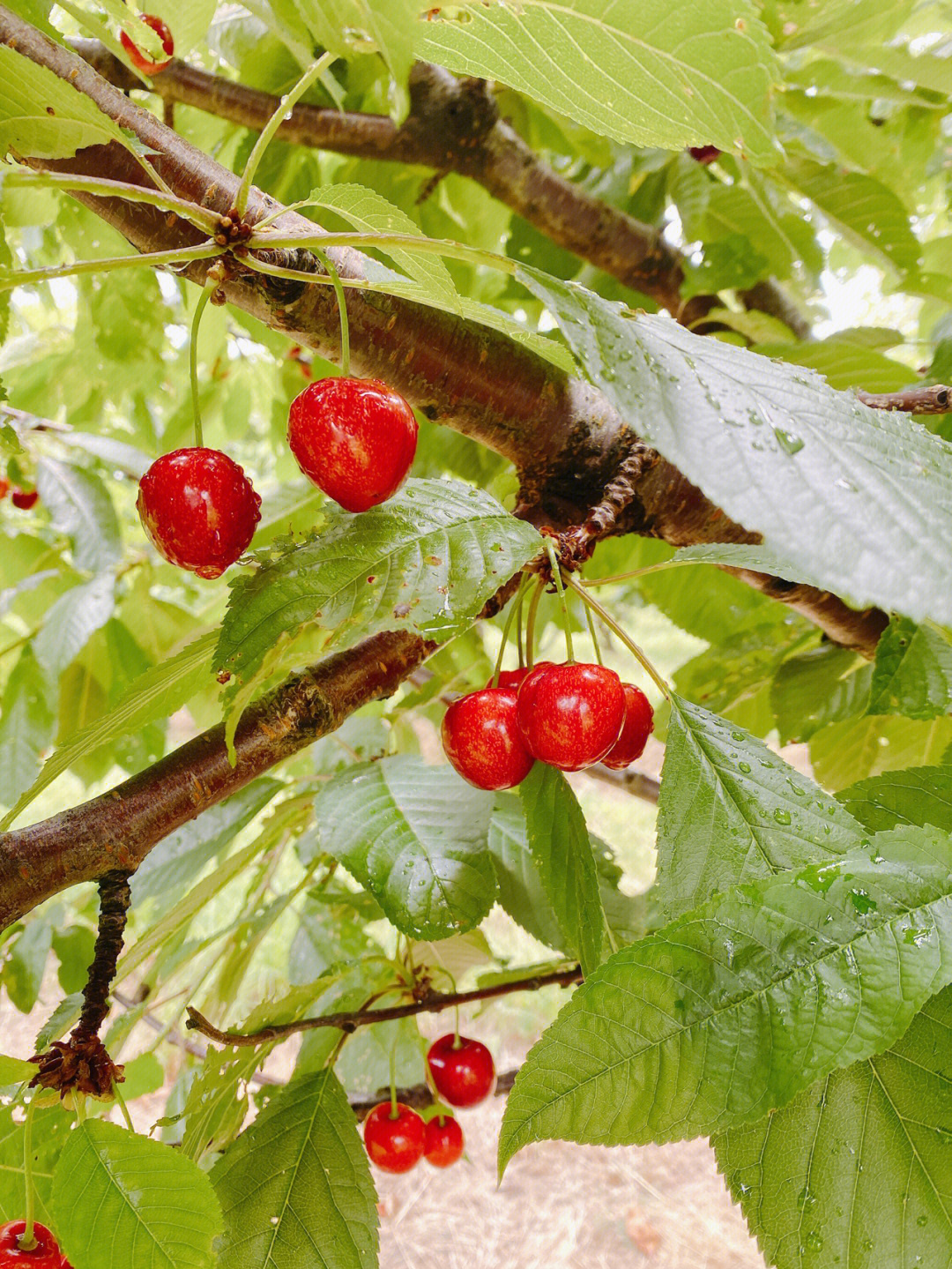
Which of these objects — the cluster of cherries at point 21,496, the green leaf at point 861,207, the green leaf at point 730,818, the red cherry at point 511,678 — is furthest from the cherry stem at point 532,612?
the cluster of cherries at point 21,496

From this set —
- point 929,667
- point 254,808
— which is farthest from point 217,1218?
point 929,667

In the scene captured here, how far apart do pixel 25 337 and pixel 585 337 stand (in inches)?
95.4

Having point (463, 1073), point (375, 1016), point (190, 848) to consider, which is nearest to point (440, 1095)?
point (463, 1073)

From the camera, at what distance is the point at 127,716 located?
0.54 meters

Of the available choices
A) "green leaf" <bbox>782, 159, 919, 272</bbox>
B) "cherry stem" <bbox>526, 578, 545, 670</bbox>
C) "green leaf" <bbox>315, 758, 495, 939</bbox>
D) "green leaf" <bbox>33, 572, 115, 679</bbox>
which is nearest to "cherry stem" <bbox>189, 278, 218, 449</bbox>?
"cherry stem" <bbox>526, 578, 545, 670</bbox>

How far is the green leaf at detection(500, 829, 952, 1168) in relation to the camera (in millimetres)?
452

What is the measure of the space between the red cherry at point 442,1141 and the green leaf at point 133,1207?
2.24ft

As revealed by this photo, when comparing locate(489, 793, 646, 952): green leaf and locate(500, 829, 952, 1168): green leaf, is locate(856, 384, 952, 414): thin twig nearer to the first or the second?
locate(500, 829, 952, 1168): green leaf

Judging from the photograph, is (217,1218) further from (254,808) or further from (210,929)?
(210,929)

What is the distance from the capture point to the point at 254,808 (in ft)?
3.43

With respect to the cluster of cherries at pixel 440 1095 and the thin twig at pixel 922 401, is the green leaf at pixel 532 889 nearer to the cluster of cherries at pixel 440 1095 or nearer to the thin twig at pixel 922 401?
the cluster of cherries at pixel 440 1095

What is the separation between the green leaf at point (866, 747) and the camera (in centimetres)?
117

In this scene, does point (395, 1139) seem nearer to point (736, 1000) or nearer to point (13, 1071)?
point (13, 1071)

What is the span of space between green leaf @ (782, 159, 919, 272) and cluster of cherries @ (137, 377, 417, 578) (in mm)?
1082
